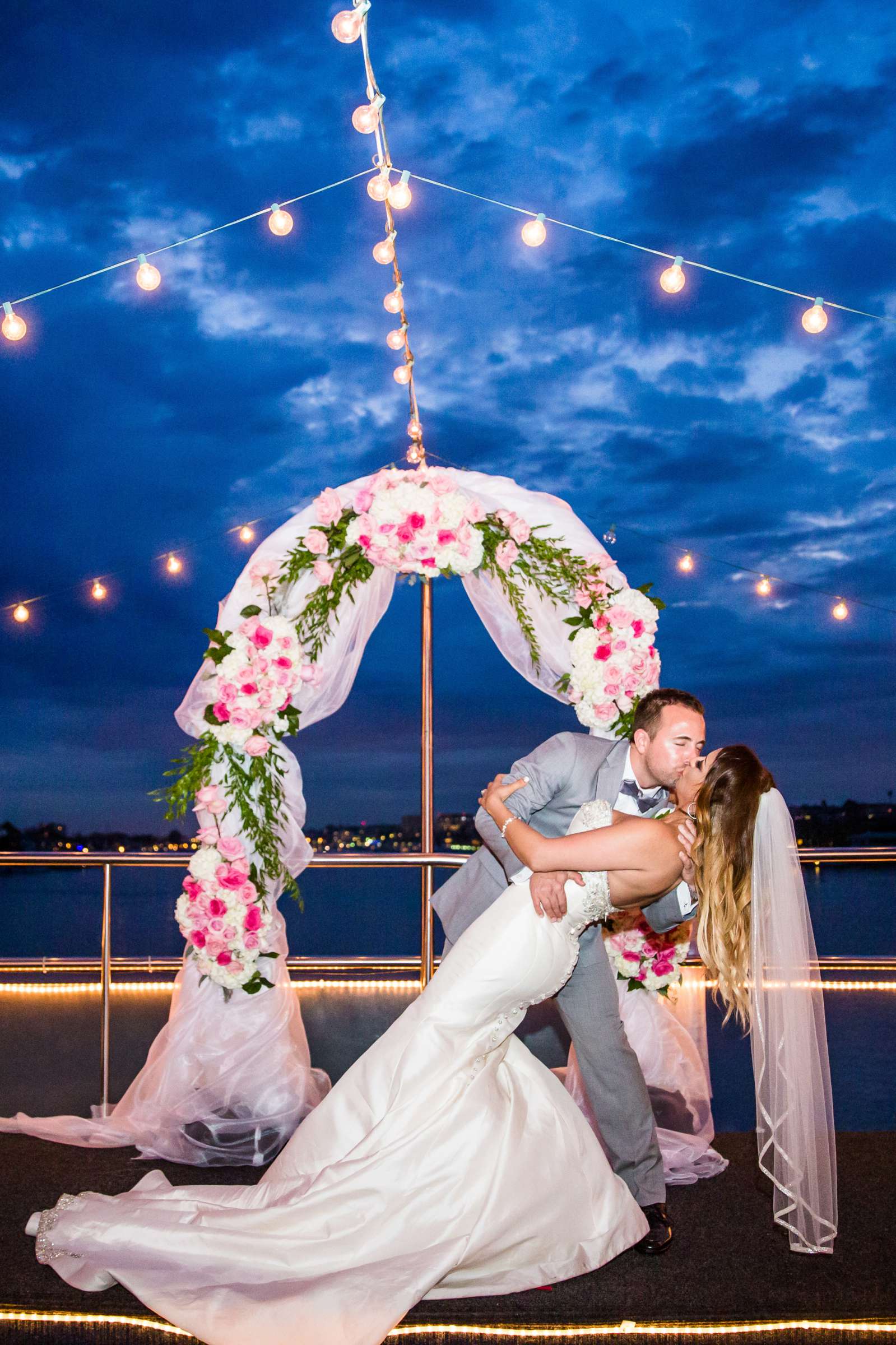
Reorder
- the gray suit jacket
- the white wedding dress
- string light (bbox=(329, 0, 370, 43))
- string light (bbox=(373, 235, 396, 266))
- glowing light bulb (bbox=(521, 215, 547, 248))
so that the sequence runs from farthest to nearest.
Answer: string light (bbox=(373, 235, 396, 266)) < glowing light bulb (bbox=(521, 215, 547, 248)) < the gray suit jacket < string light (bbox=(329, 0, 370, 43)) < the white wedding dress

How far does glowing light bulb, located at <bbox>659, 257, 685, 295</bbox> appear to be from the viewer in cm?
382

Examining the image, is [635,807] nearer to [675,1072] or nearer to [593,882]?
[593,882]

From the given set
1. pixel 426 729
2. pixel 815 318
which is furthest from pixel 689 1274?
pixel 815 318

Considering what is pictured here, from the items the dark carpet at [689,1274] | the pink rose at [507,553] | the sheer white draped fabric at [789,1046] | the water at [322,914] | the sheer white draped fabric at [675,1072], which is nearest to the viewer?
the dark carpet at [689,1274]

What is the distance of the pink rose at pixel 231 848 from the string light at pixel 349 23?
267 cm

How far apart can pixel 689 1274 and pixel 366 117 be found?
144 inches

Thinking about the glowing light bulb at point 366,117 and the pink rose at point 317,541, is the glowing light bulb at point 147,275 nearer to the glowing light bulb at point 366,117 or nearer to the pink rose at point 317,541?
the glowing light bulb at point 366,117

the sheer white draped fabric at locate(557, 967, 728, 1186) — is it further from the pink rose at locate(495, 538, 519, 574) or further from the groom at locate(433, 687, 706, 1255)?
the pink rose at locate(495, 538, 519, 574)

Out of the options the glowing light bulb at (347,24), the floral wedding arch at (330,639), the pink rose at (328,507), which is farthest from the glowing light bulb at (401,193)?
the pink rose at (328,507)

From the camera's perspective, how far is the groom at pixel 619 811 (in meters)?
2.92

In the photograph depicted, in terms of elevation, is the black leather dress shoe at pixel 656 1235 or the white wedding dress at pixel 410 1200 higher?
the white wedding dress at pixel 410 1200

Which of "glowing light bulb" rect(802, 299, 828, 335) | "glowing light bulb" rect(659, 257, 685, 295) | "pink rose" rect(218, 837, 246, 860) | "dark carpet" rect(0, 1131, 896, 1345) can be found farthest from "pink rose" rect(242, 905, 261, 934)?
"glowing light bulb" rect(802, 299, 828, 335)

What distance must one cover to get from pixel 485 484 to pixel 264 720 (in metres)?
1.32

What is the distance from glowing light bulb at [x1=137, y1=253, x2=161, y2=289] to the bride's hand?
91.2 inches
